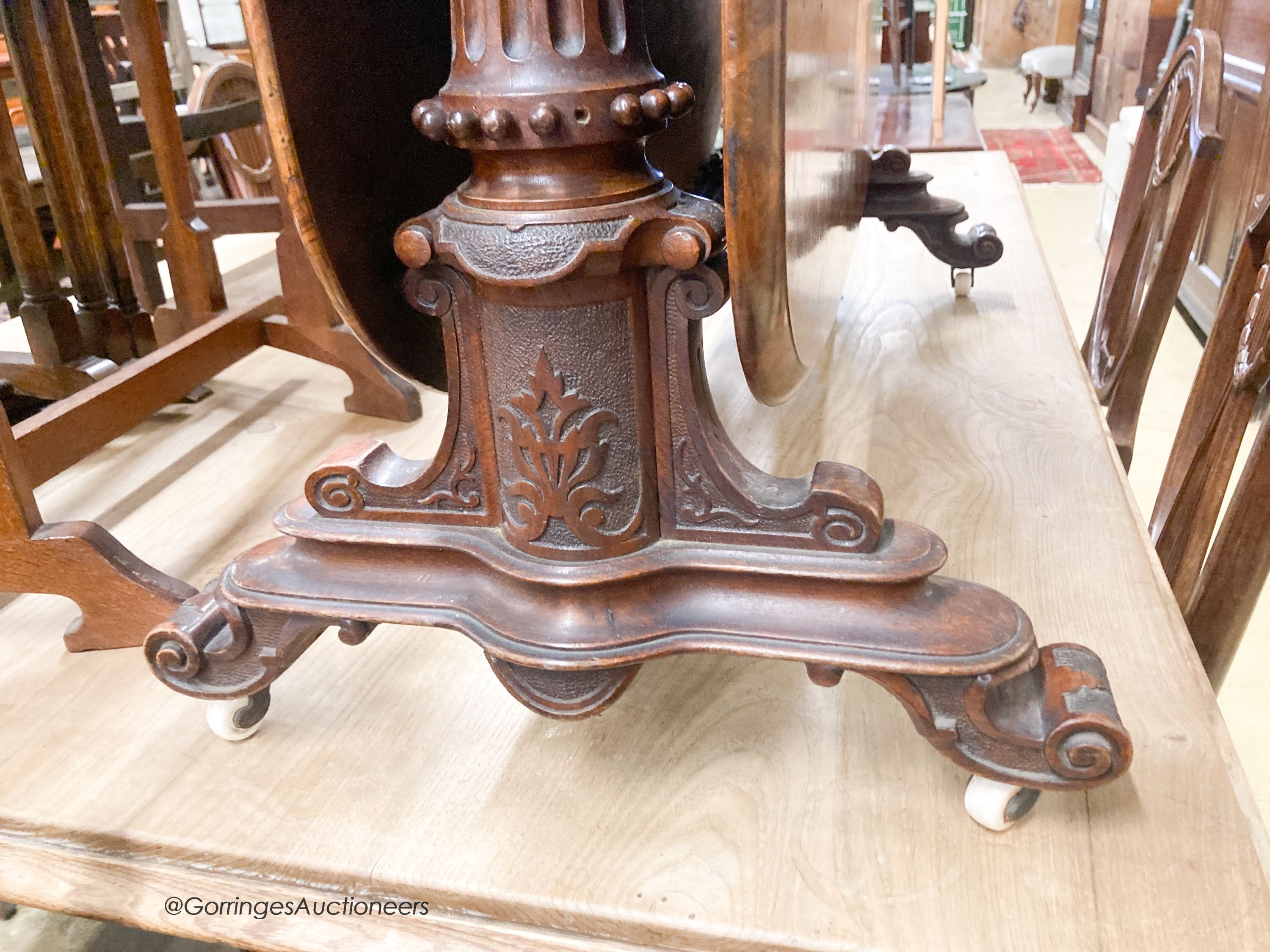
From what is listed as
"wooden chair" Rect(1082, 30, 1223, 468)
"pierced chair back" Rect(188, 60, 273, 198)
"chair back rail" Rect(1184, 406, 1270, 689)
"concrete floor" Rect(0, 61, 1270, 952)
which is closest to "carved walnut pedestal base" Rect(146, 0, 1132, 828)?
"chair back rail" Rect(1184, 406, 1270, 689)

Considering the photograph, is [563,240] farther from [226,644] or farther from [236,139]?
[236,139]

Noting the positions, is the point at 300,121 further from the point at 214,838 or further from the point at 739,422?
the point at 739,422

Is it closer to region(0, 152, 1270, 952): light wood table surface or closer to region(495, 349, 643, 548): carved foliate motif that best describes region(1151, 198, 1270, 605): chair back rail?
region(0, 152, 1270, 952): light wood table surface

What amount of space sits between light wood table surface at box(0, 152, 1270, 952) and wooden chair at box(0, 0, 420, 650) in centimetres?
24

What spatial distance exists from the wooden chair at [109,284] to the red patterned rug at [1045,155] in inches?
154

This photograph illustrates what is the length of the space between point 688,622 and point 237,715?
1.32 ft

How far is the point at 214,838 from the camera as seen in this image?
74 centimetres

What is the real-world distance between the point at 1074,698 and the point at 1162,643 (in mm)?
285

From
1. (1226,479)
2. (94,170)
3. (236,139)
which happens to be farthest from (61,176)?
(1226,479)

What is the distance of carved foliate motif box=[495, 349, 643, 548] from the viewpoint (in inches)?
27.1

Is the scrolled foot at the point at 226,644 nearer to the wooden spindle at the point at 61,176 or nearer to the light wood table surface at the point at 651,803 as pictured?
the light wood table surface at the point at 651,803

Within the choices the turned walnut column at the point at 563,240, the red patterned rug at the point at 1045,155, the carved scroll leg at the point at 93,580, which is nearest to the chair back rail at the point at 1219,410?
the turned walnut column at the point at 563,240

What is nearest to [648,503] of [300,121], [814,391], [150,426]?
[300,121]

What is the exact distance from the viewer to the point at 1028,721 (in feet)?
2.27
